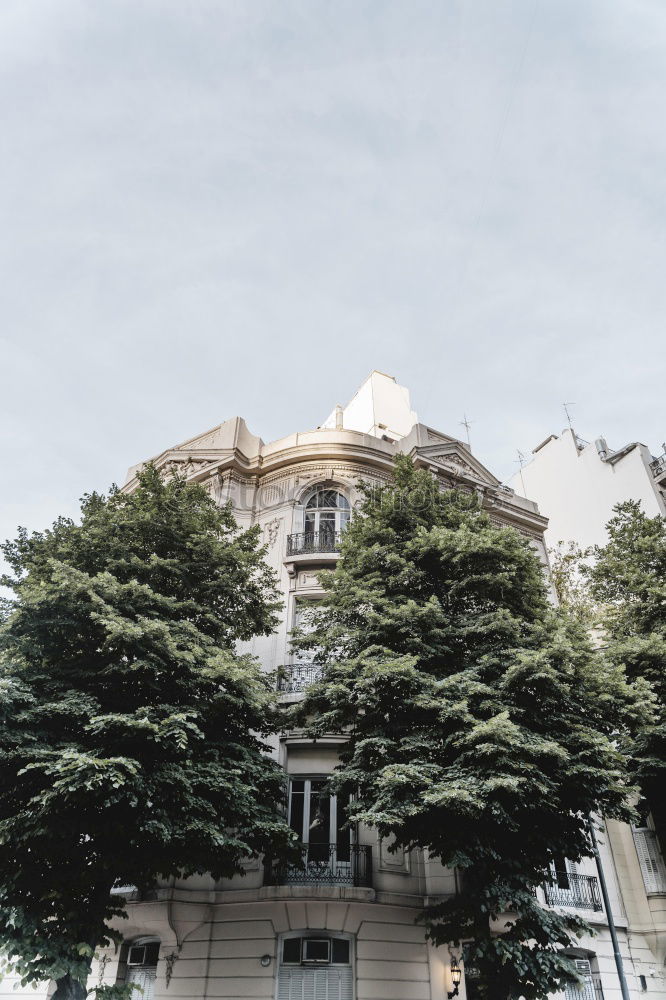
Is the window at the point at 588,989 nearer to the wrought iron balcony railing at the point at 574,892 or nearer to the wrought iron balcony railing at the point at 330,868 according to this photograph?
the wrought iron balcony railing at the point at 574,892

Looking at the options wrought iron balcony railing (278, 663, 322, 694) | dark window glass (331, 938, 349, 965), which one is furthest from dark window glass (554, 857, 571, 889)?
wrought iron balcony railing (278, 663, 322, 694)

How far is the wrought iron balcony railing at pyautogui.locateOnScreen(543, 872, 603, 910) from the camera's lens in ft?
51.7

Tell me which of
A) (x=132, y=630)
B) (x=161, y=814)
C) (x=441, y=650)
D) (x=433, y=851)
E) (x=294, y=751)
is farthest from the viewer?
(x=294, y=751)

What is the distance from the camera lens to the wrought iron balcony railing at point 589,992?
1526cm

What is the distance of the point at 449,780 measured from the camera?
11.0 m

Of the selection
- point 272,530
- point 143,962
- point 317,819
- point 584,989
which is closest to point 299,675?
point 317,819

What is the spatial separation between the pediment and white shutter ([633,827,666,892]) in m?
11.5

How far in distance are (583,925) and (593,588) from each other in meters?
9.84

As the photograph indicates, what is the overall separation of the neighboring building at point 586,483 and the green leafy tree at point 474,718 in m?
14.8

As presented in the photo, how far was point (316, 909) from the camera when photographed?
13328mm

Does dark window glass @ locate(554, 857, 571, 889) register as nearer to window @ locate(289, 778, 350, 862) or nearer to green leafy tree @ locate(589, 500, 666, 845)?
green leafy tree @ locate(589, 500, 666, 845)

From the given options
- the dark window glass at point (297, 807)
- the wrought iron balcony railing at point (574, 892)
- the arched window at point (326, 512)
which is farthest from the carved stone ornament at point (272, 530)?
the wrought iron balcony railing at point (574, 892)

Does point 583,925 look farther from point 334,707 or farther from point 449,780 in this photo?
point 334,707

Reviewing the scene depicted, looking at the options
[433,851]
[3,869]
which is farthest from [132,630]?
[433,851]
